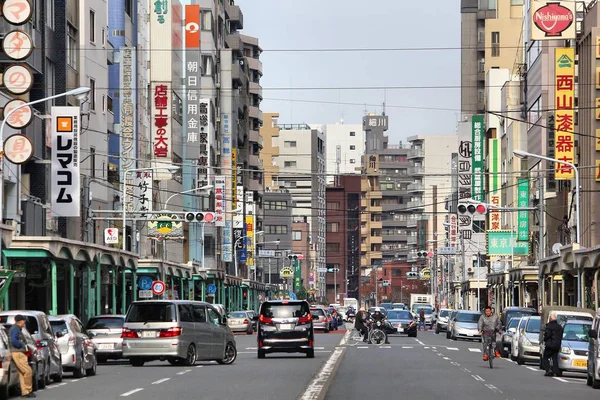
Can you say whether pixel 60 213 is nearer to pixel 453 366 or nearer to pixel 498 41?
pixel 453 366

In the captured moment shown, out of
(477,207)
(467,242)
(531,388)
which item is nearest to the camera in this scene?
(531,388)

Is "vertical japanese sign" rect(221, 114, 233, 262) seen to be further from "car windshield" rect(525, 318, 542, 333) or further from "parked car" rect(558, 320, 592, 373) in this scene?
"parked car" rect(558, 320, 592, 373)

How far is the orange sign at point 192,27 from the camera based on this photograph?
11056 centimetres

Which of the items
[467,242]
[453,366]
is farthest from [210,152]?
[453,366]

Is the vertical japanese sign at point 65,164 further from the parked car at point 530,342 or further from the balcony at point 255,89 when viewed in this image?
the balcony at point 255,89

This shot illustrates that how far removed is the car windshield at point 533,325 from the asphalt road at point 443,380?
135cm

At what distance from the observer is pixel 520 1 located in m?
136

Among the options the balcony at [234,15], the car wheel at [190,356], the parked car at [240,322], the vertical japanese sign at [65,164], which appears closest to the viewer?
the car wheel at [190,356]

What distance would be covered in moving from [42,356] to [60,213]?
28.8 meters

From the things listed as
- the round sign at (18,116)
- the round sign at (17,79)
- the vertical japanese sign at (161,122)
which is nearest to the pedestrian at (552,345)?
the round sign at (18,116)

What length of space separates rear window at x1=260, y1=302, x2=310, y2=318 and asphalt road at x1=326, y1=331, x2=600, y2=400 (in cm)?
212

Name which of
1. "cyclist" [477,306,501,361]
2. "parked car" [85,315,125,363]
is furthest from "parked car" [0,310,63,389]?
"cyclist" [477,306,501,361]

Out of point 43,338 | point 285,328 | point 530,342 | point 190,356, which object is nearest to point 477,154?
point 530,342

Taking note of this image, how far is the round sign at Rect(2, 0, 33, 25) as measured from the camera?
165 ft
